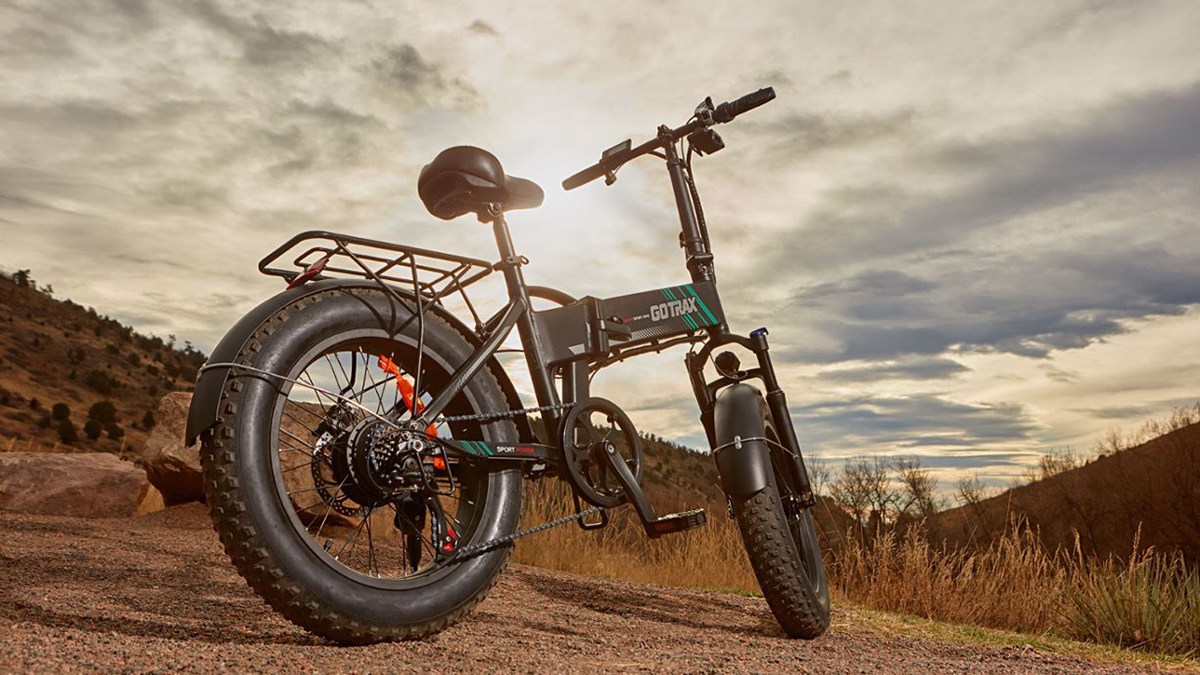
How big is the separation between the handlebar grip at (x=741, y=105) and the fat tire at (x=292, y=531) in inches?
80.6

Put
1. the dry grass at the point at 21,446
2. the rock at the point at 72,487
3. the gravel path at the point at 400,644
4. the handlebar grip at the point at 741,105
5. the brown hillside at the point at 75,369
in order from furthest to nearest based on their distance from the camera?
the brown hillside at the point at 75,369, the dry grass at the point at 21,446, the rock at the point at 72,487, the handlebar grip at the point at 741,105, the gravel path at the point at 400,644

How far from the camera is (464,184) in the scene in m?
4.02

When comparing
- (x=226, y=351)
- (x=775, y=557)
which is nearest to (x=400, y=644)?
(x=226, y=351)

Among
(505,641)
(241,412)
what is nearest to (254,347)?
(241,412)

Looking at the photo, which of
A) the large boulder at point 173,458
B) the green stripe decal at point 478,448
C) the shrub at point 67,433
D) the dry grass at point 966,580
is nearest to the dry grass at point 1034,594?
the dry grass at point 966,580

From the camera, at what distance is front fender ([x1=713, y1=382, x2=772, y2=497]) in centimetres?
445

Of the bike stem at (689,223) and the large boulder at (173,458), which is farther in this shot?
the large boulder at (173,458)

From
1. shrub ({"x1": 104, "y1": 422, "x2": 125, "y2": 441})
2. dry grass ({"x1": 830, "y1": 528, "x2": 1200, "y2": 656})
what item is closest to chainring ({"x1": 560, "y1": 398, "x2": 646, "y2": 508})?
dry grass ({"x1": 830, "y1": 528, "x2": 1200, "y2": 656})

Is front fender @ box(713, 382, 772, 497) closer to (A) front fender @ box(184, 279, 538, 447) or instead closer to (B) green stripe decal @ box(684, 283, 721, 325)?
(B) green stripe decal @ box(684, 283, 721, 325)

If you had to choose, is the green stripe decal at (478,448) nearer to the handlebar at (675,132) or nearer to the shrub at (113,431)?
the handlebar at (675,132)

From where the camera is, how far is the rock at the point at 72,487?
877 centimetres

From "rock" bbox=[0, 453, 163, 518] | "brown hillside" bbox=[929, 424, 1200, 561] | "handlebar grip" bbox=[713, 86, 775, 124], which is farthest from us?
"brown hillside" bbox=[929, 424, 1200, 561]

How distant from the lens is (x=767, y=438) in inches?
193

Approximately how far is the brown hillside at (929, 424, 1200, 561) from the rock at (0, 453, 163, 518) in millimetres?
Answer: 19109
